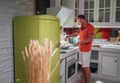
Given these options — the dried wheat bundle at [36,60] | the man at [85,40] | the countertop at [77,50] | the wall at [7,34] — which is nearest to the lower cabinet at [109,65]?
the countertop at [77,50]

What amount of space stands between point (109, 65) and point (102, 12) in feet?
4.09

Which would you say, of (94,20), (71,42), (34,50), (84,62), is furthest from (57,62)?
(94,20)

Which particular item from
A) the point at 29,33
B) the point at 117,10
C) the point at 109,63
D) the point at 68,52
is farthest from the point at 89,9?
the point at 29,33

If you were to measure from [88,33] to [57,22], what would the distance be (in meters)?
0.92

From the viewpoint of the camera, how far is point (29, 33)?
2283mm

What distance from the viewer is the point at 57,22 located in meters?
2.61

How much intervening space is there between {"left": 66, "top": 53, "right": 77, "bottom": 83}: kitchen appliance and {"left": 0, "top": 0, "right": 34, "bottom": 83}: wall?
1.10 meters

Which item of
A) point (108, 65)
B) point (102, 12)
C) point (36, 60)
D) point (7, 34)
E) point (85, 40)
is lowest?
point (108, 65)

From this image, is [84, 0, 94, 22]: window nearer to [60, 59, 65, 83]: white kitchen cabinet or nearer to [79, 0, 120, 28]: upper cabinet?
[79, 0, 120, 28]: upper cabinet

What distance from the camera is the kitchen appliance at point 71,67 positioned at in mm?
3208

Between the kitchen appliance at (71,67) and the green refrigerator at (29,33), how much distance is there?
60 cm

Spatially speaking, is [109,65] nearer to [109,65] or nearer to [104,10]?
[109,65]

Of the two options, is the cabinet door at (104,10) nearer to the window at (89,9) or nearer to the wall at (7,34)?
the window at (89,9)

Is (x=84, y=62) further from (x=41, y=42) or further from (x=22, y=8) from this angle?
(x=22, y=8)
